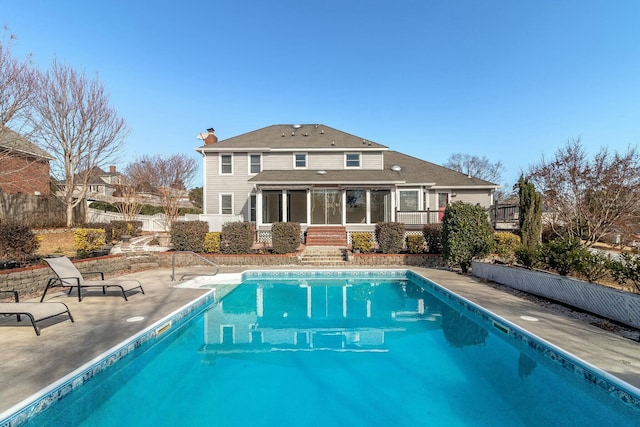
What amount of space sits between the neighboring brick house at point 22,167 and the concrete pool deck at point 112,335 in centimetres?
1121

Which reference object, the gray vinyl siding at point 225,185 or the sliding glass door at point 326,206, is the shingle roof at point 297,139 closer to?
the gray vinyl siding at point 225,185

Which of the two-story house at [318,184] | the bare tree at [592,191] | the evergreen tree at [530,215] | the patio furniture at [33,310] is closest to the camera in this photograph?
the patio furniture at [33,310]

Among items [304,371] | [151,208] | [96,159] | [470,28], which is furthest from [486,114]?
[151,208]

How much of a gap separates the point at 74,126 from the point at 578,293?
2488 cm

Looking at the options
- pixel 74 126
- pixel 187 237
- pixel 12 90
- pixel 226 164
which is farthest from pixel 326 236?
pixel 74 126

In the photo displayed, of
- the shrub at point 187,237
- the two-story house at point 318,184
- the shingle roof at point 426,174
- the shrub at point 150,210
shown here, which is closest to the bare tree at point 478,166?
the shingle roof at point 426,174

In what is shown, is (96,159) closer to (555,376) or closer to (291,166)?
(291,166)

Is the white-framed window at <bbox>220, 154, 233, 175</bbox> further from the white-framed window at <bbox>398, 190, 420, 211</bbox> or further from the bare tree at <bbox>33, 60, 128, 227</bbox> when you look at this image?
the white-framed window at <bbox>398, 190, 420, 211</bbox>

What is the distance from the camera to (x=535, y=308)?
7469 mm

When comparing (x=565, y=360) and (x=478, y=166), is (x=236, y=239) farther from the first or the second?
(x=478, y=166)

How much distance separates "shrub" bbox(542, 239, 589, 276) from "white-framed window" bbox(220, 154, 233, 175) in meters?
19.1

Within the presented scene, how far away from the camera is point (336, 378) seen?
4.97 meters

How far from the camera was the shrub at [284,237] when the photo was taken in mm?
14891

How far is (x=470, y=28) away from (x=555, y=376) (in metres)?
18.0
